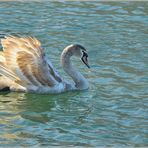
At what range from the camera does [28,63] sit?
13.5m

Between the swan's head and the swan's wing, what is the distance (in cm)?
83

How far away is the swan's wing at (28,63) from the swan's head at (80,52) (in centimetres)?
83

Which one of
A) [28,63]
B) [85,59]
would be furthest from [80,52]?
[28,63]

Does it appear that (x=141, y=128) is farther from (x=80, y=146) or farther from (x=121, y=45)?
(x=121, y=45)

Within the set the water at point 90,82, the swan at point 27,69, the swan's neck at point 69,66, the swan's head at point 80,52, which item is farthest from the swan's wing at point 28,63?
the swan's head at point 80,52

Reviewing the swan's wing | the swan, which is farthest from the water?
the swan's wing

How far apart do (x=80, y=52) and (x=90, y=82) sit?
23.2 inches

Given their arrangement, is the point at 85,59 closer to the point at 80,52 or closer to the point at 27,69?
the point at 80,52

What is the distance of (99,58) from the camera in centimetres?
1531

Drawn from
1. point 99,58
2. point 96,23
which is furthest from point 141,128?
point 96,23

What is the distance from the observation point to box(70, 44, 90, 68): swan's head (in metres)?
14.3

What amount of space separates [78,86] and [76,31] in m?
3.53

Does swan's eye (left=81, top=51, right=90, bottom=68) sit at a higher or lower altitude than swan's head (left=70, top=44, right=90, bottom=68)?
lower

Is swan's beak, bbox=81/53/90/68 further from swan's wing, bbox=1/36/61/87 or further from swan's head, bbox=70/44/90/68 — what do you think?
swan's wing, bbox=1/36/61/87
